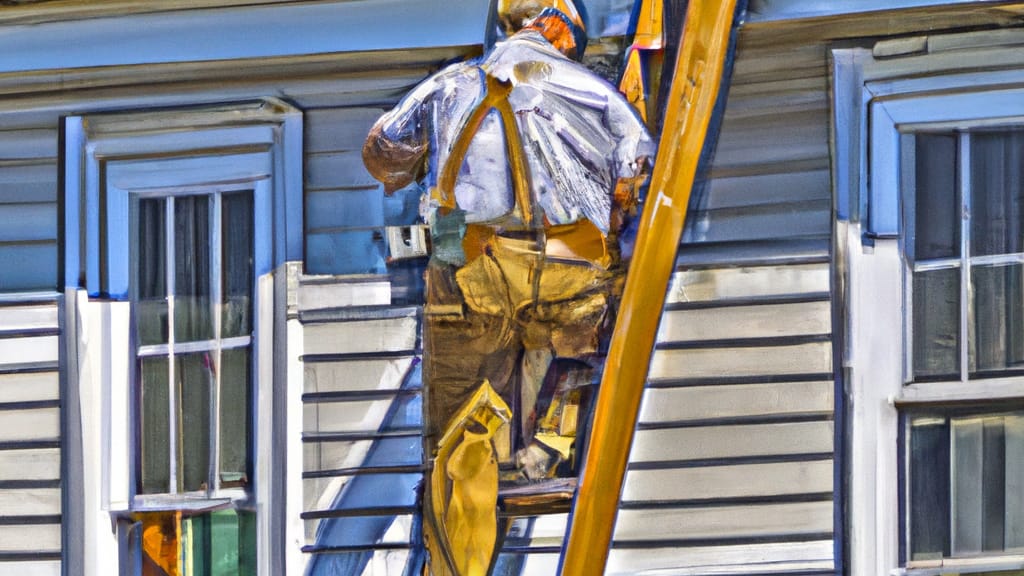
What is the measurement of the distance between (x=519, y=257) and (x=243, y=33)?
0.92 m

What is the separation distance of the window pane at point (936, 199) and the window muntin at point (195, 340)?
5.43ft

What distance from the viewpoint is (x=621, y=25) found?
2695 millimetres

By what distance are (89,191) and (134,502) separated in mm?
817

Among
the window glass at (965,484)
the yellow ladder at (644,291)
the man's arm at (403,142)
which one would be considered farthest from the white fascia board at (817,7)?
the window glass at (965,484)

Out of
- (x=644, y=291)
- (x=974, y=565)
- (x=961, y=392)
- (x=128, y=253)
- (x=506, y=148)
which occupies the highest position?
(x=506, y=148)

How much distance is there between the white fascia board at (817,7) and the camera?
2.63 meters

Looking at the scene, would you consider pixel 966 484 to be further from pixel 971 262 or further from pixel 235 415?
pixel 235 415

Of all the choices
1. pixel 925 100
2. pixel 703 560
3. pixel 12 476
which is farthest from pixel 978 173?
pixel 12 476

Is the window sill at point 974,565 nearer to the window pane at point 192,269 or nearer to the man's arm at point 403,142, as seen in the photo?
the man's arm at point 403,142

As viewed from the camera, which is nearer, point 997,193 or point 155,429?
point 997,193

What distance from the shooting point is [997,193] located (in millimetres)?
2623

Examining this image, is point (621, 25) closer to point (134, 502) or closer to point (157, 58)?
point (157, 58)

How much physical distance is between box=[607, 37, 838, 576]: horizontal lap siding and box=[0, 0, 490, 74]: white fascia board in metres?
0.74

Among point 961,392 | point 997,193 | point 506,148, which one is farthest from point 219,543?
point 997,193
